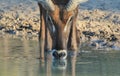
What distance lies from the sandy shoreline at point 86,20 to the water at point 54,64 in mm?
1632

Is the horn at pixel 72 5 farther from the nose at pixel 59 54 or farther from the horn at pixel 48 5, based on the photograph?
the nose at pixel 59 54

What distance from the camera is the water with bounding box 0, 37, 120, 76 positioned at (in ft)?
31.7

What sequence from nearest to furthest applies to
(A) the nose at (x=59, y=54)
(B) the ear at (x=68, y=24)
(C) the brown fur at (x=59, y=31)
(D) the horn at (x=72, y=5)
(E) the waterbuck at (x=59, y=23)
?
(A) the nose at (x=59, y=54), (E) the waterbuck at (x=59, y=23), (C) the brown fur at (x=59, y=31), (B) the ear at (x=68, y=24), (D) the horn at (x=72, y=5)

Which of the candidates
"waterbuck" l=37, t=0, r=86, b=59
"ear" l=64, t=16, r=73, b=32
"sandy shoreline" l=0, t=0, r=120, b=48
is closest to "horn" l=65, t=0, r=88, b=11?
"waterbuck" l=37, t=0, r=86, b=59

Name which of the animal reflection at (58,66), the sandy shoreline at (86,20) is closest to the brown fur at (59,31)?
the animal reflection at (58,66)

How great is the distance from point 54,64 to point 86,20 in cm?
631

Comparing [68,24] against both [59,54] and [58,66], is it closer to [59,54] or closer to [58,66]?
[59,54]

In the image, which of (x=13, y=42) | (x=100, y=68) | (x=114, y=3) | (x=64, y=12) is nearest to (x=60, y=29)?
(x=64, y=12)

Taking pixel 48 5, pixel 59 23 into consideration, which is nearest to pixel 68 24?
pixel 59 23

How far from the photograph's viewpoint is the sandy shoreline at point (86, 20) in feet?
47.5

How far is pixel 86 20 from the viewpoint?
16734 mm

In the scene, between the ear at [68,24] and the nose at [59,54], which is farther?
the ear at [68,24]

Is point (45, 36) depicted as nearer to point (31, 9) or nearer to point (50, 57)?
point (50, 57)

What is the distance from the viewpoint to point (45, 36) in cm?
1273
